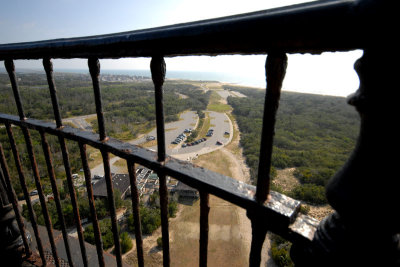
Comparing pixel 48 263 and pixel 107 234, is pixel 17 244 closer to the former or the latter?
pixel 48 263

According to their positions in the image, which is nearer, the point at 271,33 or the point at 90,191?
the point at 271,33

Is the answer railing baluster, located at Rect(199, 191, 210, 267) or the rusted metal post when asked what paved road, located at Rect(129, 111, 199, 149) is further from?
railing baluster, located at Rect(199, 191, 210, 267)

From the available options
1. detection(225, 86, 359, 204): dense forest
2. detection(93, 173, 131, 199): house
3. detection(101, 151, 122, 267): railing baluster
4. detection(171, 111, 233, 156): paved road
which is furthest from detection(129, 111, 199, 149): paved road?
detection(101, 151, 122, 267): railing baluster

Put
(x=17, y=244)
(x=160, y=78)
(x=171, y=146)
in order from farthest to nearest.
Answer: (x=171, y=146) → (x=17, y=244) → (x=160, y=78)

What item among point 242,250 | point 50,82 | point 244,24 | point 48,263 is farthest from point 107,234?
point 244,24

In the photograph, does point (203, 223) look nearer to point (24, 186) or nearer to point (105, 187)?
point (24, 186)

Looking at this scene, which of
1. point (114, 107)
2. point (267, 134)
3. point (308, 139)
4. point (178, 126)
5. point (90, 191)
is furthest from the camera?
point (114, 107)

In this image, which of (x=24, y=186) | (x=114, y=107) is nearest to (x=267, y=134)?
(x=24, y=186)
